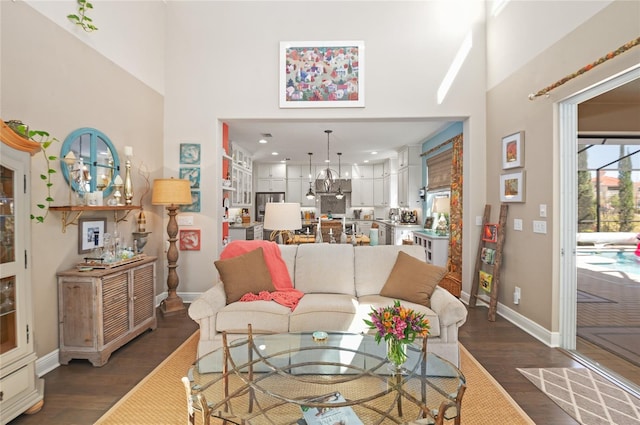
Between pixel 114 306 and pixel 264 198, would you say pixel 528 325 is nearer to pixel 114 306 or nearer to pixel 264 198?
pixel 114 306

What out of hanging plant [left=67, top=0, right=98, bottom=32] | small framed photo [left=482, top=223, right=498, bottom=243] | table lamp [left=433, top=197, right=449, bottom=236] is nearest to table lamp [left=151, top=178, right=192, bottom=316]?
hanging plant [left=67, top=0, right=98, bottom=32]

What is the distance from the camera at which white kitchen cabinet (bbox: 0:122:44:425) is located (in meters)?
1.86

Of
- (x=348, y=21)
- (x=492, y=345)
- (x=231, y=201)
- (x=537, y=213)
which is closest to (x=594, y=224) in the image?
(x=537, y=213)

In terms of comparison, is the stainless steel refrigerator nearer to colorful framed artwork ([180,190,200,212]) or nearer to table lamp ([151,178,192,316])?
colorful framed artwork ([180,190,200,212])

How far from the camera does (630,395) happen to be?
223cm

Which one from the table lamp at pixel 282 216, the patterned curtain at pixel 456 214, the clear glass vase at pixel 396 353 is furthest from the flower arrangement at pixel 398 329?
the patterned curtain at pixel 456 214

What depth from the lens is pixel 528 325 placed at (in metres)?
3.36

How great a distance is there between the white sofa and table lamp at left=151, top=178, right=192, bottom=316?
1395 millimetres

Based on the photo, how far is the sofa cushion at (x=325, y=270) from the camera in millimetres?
3145

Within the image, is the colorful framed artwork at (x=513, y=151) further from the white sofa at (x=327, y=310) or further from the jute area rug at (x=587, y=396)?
the jute area rug at (x=587, y=396)

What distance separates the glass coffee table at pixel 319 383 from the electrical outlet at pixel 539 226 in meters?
2.11

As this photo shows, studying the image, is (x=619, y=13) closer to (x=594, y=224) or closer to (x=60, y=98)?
(x=60, y=98)

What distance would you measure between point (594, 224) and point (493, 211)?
516 cm

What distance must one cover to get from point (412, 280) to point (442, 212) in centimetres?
375
